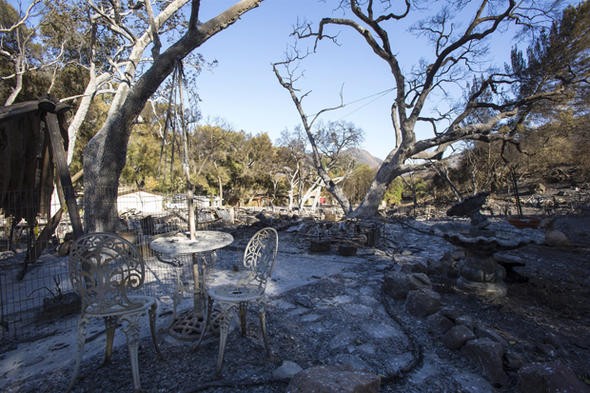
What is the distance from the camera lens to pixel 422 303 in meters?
3.47

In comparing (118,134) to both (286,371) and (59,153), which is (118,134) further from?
(286,371)

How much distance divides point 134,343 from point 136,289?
0.37m

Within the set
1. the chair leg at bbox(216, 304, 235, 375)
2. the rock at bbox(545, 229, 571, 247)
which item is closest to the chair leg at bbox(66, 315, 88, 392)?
the chair leg at bbox(216, 304, 235, 375)

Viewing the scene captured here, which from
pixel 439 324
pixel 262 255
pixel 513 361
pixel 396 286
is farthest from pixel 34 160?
pixel 513 361

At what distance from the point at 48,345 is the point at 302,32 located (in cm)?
1259

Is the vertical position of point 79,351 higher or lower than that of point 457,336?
higher

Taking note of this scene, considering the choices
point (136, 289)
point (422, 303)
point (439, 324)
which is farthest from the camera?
point (422, 303)

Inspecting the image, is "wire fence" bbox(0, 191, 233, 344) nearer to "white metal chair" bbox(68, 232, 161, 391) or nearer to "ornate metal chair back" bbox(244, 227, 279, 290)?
"ornate metal chair back" bbox(244, 227, 279, 290)

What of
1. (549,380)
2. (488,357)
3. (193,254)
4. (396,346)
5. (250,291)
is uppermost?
(193,254)

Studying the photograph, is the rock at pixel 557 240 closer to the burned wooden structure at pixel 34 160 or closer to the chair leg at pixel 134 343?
the chair leg at pixel 134 343

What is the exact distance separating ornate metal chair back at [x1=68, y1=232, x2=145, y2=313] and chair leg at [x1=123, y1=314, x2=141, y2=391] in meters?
0.13

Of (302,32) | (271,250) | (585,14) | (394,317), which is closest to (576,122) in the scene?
(585,14)

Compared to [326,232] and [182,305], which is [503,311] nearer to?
[182,305]

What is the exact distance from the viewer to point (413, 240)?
9.52m
